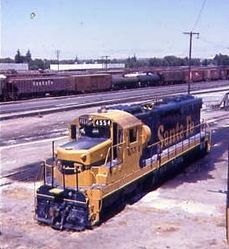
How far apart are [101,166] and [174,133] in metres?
6.83

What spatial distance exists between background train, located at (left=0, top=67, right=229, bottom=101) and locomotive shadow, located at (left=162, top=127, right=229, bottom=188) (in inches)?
1280

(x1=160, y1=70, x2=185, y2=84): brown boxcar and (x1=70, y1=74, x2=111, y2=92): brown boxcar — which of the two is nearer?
(x1=70, y1=74, x2=111, y2=92): brown boxcar

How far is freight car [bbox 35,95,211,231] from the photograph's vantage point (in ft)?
40.1

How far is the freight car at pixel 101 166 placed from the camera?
12.2 m

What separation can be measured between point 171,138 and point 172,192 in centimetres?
341

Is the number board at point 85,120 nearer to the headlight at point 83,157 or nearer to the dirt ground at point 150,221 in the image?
the headlight at point 83,157

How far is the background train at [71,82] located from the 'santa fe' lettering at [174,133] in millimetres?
35411

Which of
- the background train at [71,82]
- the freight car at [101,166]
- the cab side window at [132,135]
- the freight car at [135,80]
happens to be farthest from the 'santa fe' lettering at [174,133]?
the freight car at [135,80]

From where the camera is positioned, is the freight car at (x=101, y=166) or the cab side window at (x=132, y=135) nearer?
the freight car at (x=101, y=166)

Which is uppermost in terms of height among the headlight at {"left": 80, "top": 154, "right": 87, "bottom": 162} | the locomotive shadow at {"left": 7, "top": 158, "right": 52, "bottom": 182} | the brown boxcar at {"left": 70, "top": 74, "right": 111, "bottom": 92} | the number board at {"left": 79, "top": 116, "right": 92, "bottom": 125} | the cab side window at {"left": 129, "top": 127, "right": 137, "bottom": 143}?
the number board at {"left": 79, "top": 116, "right": 92, "bottom": 125}

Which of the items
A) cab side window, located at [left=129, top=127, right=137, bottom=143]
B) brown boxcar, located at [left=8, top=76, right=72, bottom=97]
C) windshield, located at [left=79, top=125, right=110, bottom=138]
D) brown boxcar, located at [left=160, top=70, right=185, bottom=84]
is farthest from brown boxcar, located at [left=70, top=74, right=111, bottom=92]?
windshield, located at [left=79, top=125, right=110, bottom=138]

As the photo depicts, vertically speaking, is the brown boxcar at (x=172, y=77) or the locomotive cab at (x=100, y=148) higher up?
the locomotive cab at (x=100, y=148)

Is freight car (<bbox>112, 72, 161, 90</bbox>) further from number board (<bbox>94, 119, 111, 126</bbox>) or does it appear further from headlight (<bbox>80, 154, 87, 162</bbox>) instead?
headlight (<bbox>80, 154, 87, 162</bbox>)

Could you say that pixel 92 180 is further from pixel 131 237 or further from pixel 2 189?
pixel 2 189
